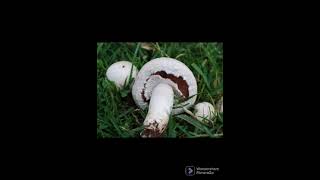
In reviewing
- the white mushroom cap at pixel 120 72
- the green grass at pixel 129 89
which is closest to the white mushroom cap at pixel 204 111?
the green grass at pixel 129 89

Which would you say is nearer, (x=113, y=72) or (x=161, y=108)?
(x=161, y=108)

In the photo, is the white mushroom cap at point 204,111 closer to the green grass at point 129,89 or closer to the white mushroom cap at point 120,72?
the green grass at point 129,89

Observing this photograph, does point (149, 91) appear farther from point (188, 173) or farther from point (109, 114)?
point (188, 173)

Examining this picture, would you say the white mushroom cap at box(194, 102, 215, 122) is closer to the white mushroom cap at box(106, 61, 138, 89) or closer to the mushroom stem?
the mushroom stem

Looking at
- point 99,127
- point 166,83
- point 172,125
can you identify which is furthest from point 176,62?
point 99,127

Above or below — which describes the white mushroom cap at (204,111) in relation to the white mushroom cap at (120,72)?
below

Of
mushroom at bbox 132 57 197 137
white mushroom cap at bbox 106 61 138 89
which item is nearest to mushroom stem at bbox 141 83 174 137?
mushroom at bbox 132 57 197 137

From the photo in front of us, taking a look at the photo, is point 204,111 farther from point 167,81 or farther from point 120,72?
point 120,72
